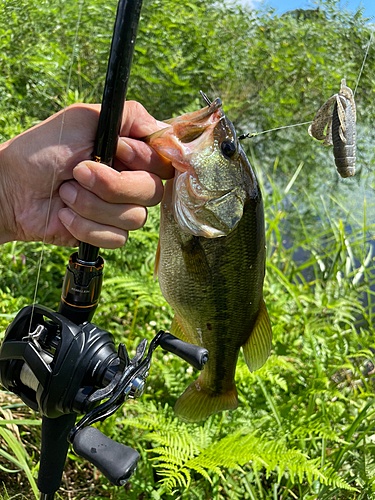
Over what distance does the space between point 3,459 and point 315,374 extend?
1698 mm

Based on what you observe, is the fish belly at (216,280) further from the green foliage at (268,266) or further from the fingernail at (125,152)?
the green foliage at (268,266)

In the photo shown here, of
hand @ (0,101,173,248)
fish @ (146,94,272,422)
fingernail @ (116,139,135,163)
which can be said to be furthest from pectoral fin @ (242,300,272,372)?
fingernail @ (116,139,135,163)

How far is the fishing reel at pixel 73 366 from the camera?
938 millimetres

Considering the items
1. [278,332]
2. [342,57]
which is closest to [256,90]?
[342,57]

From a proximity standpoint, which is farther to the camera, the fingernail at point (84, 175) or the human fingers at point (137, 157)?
the human fingers at point (137, 157)

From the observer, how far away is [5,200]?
1.45 m

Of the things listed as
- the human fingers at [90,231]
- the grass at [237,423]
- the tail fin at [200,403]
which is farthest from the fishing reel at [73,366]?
the grass at [237,423]

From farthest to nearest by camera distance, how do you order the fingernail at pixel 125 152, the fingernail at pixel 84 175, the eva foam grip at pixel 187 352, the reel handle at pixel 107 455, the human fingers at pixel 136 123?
the human fingers at pixel 136 123, the fingernail at pixel 125 152, the fingernail at pixel 84 175, the eva foam grip at pixel 187 352, the reel handle at pixel 107 455

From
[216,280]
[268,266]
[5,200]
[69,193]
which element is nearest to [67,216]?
[69,193]

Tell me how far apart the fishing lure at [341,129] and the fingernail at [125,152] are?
1.74 feet

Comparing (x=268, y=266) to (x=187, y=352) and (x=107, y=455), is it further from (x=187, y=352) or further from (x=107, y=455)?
(x=107, y=455)

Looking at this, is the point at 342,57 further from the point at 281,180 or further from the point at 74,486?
the point at 74,486

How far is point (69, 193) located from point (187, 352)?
1.96 ft

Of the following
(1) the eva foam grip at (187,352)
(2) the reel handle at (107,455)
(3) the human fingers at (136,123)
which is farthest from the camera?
(3) the human fingers at (136,123)
